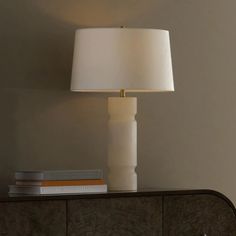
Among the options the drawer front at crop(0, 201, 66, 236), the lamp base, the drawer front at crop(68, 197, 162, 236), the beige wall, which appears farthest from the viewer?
the beige wall

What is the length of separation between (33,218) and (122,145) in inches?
20.7

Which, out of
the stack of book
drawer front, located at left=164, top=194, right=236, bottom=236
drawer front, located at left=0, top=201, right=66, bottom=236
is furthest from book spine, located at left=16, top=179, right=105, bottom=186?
drawer front, located at left=164, top=194, right=236, bottom=236

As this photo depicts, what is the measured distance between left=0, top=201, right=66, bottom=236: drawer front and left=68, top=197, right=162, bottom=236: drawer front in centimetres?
4

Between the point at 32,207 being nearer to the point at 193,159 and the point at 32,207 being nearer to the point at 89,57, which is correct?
the point at 89,57

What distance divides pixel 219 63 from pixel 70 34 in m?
0.76

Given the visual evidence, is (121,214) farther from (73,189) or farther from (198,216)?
(198,216)

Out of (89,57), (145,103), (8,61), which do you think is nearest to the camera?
(89,57)

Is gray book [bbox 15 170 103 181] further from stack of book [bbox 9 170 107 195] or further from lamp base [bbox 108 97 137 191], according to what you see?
lamp base [bbox 108 97 137 191]

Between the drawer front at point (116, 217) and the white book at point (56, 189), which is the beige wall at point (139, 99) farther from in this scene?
the drawer front at point (116, 217)

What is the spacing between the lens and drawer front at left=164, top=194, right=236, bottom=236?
2857 millimetres

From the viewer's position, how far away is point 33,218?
2596 mm

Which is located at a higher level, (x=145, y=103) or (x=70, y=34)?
(x=70, y=34)

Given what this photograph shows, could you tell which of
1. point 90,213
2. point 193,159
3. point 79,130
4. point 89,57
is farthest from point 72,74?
point 193,159

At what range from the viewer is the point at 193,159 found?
345 centimetres
